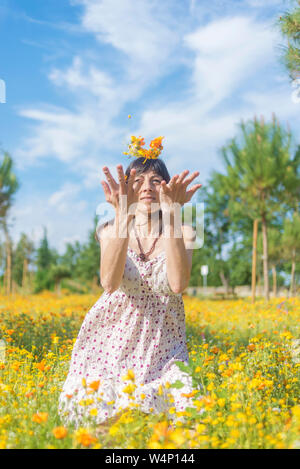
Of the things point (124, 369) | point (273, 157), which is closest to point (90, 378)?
point (124, 369)

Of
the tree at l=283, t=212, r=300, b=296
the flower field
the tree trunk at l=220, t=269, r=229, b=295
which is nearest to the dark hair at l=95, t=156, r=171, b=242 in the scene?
the flower field

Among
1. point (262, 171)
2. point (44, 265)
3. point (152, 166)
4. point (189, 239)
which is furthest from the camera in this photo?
point (44, 265)

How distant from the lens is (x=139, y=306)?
2.56m

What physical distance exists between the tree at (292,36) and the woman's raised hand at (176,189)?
4174mm

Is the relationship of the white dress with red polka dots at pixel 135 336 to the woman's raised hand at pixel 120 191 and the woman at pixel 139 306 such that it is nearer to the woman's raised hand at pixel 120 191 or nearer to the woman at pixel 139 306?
the woman at pixel 139 306

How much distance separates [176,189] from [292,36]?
4.54 metres

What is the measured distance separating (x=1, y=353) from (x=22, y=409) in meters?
1.33

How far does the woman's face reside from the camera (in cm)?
262

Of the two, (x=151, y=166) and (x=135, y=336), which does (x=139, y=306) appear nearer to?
(x=135, y=336)

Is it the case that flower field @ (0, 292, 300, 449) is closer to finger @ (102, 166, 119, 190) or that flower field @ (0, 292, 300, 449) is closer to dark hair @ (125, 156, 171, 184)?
finger @ (102, 166, 119, 190)

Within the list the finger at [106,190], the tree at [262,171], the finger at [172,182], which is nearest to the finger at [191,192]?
the finger at [172,182]

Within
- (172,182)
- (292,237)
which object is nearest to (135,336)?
(172,182)
